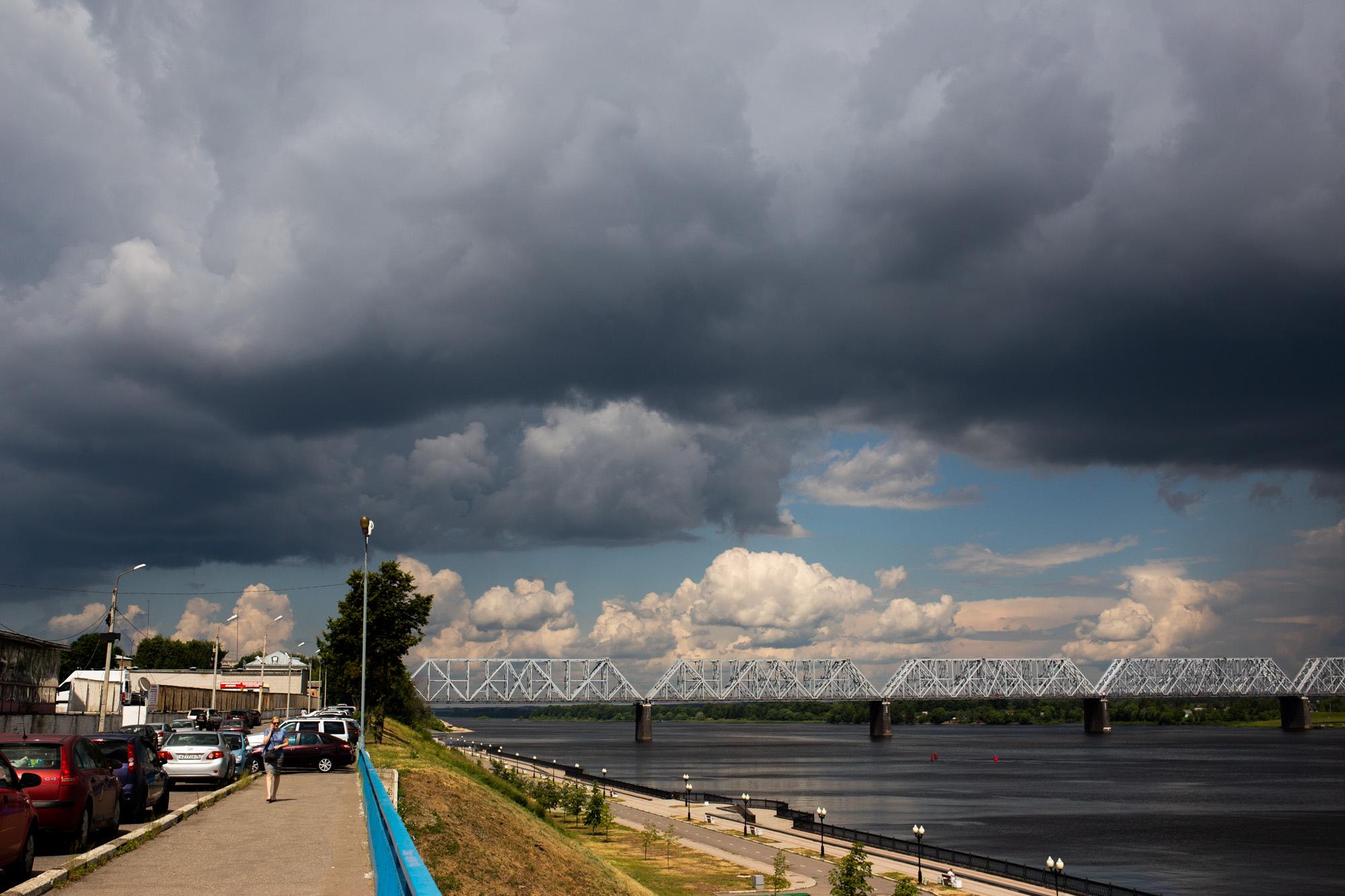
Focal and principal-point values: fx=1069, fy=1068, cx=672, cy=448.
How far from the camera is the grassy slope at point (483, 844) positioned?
28625 millimetres

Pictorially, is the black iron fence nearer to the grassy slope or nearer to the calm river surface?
the calm river surface

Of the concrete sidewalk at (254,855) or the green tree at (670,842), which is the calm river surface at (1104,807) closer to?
the green tree at (670,842)

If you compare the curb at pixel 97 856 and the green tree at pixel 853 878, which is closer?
the curb at pixel 97 856

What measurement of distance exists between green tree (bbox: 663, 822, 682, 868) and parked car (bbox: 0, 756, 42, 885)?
53.8 m

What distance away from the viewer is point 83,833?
1836 centimetres

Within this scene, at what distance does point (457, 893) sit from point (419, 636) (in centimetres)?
4586

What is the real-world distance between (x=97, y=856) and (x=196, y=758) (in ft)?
53.4

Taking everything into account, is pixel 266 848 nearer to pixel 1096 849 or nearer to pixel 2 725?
pixel 2 725

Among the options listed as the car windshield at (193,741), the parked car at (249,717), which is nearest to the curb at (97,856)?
the car windshield at (193,741)

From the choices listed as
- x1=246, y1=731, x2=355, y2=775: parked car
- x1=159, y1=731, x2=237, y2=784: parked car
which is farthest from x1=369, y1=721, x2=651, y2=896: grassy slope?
x1=159, y1=731, x2=237, y2=784: parked car

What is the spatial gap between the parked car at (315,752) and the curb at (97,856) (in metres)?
10.2

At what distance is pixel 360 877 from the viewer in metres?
15.9

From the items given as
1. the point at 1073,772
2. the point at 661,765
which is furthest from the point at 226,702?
the point at 1073,772

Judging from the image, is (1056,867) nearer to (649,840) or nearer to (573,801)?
(649,840)
